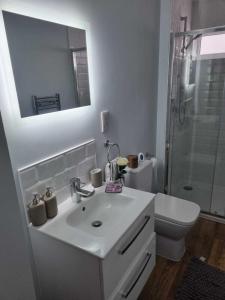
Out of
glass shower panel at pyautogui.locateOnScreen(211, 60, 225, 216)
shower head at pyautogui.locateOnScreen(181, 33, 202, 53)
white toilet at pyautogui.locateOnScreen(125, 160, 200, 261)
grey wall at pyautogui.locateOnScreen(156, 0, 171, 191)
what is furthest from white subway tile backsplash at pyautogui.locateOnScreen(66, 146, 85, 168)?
glass shower panel at pyautogui.locateOnScreen(211, 60, 225, 216)

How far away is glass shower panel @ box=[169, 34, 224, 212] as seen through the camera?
241 cm

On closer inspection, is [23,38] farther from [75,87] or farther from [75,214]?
[75,214]

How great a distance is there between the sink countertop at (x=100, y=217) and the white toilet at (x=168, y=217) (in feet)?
1.23

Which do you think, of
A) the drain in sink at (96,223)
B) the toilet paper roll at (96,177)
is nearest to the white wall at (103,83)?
the toilet paper roll at (96,177)

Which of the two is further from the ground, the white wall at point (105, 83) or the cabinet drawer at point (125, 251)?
the white wall at point (105, 83)

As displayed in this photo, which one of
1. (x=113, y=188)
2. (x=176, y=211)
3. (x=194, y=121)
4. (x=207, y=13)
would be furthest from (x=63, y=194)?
(x=207, y=13)

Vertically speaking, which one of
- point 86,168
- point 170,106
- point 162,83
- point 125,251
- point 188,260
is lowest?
point 188,260

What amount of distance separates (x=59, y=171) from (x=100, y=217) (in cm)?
39

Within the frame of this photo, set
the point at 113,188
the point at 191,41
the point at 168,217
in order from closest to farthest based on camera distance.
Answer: the point at 113,188 < the point at 168,217 < the point at 191,41

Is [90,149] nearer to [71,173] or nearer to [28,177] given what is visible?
[71,173]

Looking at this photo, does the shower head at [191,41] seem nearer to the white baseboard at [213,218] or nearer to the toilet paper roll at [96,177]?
the toilet paper roll at [96,177]

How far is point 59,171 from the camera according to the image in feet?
4.22

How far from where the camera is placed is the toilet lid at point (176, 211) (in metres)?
1.70

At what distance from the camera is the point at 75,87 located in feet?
4.24
